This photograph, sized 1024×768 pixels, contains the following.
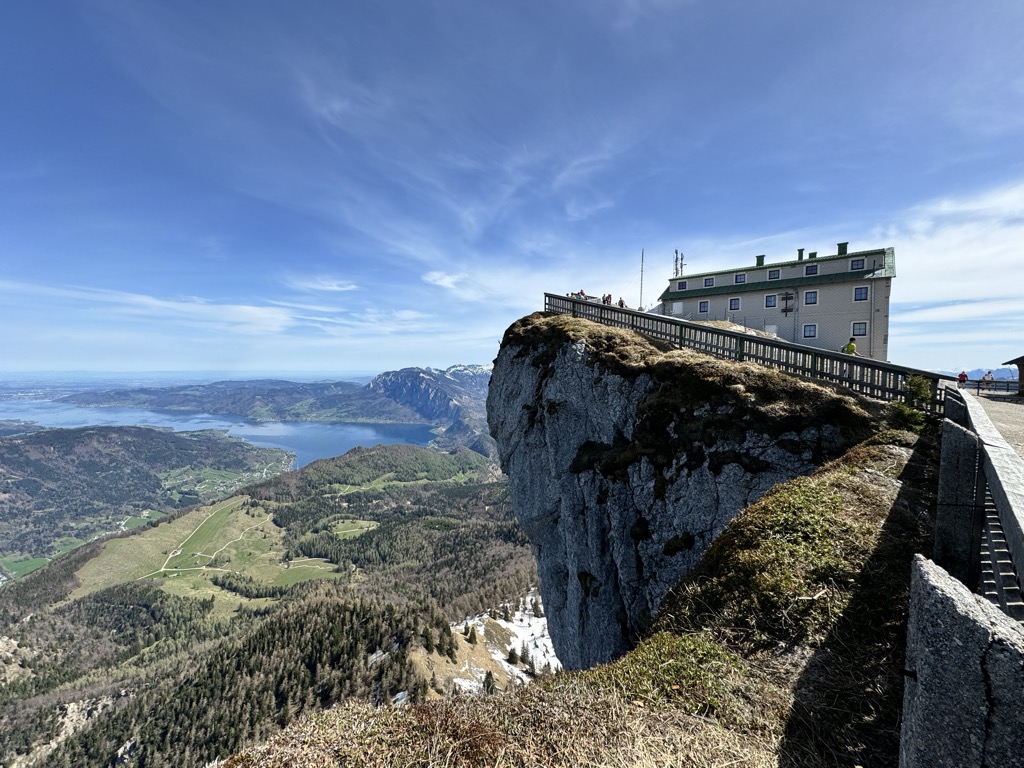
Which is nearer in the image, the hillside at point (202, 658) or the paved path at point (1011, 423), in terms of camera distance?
the paved path at point (1011, 423)

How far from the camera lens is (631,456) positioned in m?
19.9

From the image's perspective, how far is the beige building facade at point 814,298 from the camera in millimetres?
29844

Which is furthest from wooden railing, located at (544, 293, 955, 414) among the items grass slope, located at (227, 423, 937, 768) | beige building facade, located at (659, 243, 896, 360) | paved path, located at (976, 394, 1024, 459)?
beige building facade, located at (659, 243, 896, 360)

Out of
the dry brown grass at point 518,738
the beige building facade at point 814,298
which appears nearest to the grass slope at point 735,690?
the dry brown grass at point 518,738

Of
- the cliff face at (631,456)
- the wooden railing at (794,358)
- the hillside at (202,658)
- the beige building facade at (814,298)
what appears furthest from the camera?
the hillside at (202,658)

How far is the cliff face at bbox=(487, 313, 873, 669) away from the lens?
14.8 m

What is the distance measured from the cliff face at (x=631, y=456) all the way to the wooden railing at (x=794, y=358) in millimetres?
1032

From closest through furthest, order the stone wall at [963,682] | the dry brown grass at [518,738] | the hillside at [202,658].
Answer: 1. the stone wall at [963,682]
2. the dry brown grass at [518,738]
3. the hillside at [202,658]

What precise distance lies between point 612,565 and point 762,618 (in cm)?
1502

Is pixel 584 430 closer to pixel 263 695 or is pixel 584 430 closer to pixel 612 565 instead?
pixel 612 565

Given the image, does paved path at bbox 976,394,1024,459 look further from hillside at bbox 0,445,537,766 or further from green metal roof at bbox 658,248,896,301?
hillside at bbox 0,445,537,766

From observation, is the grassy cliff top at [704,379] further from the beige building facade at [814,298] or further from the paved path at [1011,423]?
the beige building facade at [814,298]

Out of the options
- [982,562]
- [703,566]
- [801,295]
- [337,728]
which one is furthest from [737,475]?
[801,295]

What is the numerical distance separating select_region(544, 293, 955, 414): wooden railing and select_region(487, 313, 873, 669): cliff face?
1.03m
